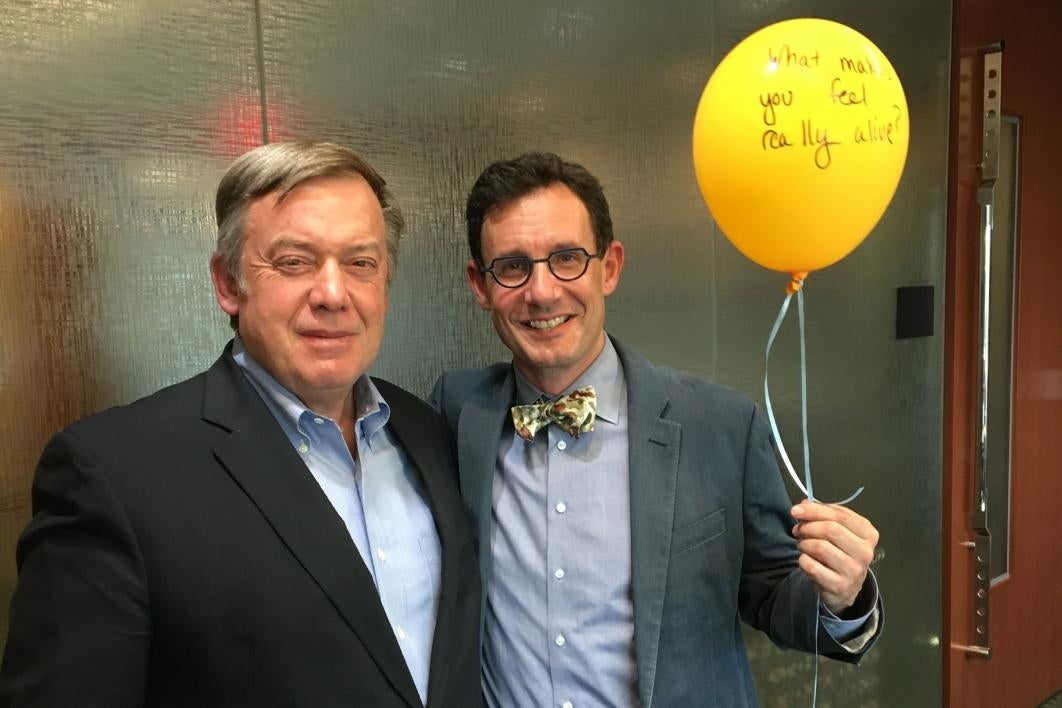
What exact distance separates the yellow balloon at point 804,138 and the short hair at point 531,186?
27 centimetres

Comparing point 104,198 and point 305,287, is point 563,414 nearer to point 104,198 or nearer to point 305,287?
point 305,287

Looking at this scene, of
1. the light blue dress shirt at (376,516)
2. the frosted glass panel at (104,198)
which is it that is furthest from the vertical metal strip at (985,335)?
the frosted glass panel at (104,198)

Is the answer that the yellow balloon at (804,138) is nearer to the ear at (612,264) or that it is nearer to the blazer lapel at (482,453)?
the ear at (612,264)

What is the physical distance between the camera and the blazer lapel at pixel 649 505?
1.33 m

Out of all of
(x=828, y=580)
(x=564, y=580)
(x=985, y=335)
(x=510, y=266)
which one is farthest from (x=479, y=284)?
(x=985, y=335)

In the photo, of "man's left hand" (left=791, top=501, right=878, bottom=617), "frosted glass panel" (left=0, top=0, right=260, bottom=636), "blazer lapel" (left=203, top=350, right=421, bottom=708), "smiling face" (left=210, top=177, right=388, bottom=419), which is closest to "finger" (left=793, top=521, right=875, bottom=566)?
"man's left hand" (left=791, top=501, right=878, bottom=617)

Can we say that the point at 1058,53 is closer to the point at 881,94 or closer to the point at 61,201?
the point at 881,94

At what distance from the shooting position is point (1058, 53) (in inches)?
128

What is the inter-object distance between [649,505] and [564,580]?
7.9 inches

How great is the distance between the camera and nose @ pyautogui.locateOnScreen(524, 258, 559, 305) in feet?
4.54

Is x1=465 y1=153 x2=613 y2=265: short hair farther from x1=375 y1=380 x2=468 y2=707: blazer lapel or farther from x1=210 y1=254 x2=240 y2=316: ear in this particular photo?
x1=210 y1=254 x2=240 y2=316: ear

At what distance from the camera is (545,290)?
1.39 meters

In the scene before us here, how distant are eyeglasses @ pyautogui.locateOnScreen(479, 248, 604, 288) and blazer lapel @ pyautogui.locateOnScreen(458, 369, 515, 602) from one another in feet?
0.75

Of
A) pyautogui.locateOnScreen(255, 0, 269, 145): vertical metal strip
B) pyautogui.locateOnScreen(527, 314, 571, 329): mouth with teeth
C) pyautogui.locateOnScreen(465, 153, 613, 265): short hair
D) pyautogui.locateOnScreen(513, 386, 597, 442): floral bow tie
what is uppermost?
pyautogui.locateOnScreen(255, 0, 269, 145): vertical metal strip
